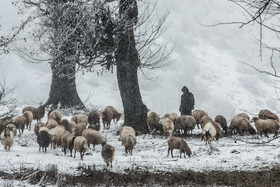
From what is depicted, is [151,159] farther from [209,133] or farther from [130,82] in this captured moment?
[130,82]

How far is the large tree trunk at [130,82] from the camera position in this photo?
55.1 feet

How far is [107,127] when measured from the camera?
59.8 ft

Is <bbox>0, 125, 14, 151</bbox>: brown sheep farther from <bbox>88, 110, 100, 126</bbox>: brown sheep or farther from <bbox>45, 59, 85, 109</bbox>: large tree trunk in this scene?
<bbox>45, 59, 85, 109</bbox>: large tree trunk

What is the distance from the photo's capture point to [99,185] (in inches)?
350

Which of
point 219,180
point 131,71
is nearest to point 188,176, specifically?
point 219,180

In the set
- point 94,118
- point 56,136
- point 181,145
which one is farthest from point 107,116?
point 181,145

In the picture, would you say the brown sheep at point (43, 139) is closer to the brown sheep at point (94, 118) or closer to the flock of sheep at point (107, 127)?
the flock of sheep at point (107, 127)

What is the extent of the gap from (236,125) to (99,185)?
8.47m

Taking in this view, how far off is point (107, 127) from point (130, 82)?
2.59 meters

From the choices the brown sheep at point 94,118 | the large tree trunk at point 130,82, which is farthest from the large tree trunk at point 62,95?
the large tree trunk at point 130,82

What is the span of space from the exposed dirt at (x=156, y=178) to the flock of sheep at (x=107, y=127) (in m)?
1.43

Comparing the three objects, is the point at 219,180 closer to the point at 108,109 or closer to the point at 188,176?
the point at 188,176

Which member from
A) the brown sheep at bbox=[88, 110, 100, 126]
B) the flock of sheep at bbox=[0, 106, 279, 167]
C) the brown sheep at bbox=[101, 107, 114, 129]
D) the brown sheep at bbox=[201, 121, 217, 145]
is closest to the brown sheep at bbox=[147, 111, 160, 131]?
the flock of sheep at bbox=[0, 106, 279, 167]


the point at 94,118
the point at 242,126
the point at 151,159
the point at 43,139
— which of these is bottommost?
the point at 151,159
